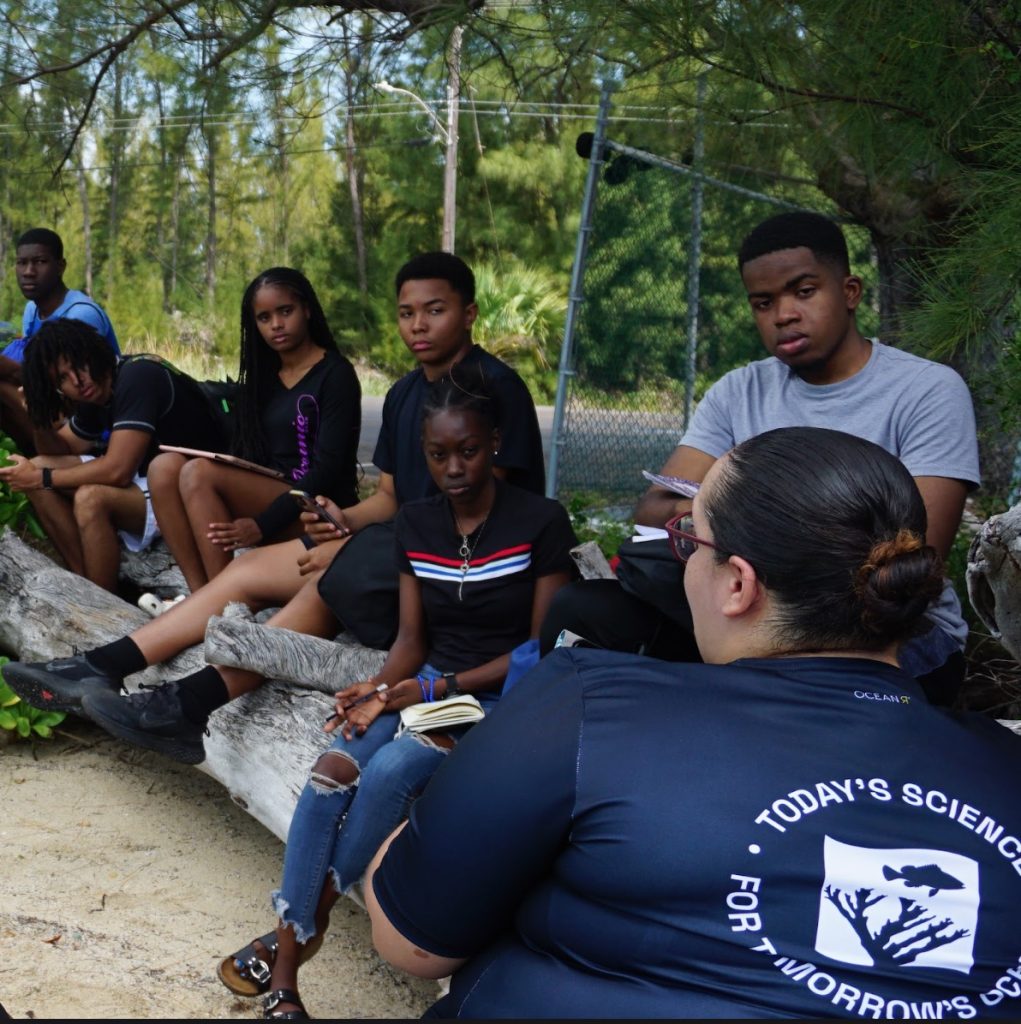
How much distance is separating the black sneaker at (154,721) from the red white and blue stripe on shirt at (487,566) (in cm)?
83

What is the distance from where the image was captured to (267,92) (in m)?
5.39

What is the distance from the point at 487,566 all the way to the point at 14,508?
291 centimetres

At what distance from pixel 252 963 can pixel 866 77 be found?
2.76 meters

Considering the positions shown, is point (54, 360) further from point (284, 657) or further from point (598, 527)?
point (598, 527)

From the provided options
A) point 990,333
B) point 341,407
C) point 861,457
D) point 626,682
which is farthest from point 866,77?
point 626,682

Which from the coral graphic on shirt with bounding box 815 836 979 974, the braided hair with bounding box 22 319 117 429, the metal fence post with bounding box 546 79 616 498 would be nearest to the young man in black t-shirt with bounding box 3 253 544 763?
the braided hair with bounding box 22 319 117 429

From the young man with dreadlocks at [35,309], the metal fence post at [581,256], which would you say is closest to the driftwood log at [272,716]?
the young man with dreadlocks at [35,309]

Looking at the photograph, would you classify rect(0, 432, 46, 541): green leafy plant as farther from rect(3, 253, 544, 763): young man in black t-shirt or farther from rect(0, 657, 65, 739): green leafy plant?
rect(3, 253, 544, 763): young man in black t-shirt

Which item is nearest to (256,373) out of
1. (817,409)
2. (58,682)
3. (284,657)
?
(58,682)

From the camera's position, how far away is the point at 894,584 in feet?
4.84

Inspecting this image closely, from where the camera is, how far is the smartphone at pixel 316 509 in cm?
401

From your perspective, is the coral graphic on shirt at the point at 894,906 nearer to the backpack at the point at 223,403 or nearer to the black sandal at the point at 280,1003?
the black sandal at the point at 280,1003

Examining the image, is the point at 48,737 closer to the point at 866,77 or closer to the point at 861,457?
the point at 866,77

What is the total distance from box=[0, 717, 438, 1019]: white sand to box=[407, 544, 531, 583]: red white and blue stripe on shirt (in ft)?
3.11
